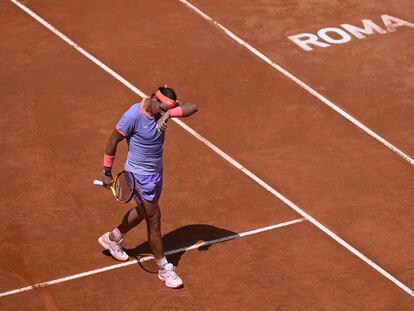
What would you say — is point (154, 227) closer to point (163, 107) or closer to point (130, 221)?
point (130, 221)

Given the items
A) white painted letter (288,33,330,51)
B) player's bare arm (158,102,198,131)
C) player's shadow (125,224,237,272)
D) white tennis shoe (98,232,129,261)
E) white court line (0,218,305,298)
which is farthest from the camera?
white painted letter (288,33,330,51)

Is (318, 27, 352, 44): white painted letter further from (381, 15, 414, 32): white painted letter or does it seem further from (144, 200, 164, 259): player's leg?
(144, 200, 164, 259): player's leg

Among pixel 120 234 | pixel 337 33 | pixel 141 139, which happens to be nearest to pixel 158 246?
pixel 120 234

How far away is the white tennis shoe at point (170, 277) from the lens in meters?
11.9

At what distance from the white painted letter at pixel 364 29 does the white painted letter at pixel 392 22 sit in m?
0.20

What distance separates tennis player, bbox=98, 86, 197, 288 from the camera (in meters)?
11.1

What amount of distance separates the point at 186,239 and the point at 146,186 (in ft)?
5.60

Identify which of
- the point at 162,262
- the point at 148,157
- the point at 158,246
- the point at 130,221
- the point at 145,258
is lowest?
the point at 145,258

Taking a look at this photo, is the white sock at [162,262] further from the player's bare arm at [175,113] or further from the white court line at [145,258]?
the player's bare arm at [175,113]

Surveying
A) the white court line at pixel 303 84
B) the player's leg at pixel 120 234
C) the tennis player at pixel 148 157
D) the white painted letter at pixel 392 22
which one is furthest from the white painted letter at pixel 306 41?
the tennis player at pixel 148 157

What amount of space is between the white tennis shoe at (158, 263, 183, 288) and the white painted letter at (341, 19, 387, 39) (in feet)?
27.9

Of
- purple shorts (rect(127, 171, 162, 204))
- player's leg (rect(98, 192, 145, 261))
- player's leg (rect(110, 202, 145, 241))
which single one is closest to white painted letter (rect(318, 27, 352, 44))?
player's leg (rect(98, 192, 145, 261))

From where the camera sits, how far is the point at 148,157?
11414 millimetres

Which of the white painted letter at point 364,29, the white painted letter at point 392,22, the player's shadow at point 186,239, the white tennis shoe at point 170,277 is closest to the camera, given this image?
the white tennis shoe at point 170,277
